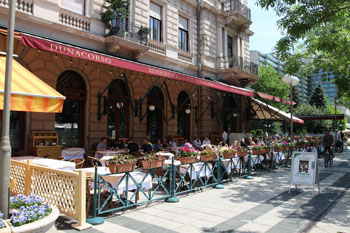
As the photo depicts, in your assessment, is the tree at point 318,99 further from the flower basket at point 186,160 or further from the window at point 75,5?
the flower basket at point 186,160

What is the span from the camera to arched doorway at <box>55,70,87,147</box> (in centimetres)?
1266

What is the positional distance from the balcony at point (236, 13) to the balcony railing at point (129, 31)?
987 centimetres

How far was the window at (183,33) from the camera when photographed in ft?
64.6

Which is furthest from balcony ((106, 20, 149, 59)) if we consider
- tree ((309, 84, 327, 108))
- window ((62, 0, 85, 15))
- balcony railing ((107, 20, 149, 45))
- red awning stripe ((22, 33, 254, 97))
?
tree ((309, 84, 327, 108))

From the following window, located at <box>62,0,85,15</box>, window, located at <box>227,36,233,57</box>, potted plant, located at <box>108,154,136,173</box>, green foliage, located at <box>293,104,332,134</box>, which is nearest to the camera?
potted plant, located at <box>108,154,136,173</box>

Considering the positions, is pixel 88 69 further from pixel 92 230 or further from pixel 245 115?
pixel 245 115

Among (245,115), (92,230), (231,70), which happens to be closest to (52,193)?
(92,230)

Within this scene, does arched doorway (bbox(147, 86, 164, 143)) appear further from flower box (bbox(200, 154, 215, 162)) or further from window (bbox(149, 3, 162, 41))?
flower box (bbox(200, 154, 215, 162))

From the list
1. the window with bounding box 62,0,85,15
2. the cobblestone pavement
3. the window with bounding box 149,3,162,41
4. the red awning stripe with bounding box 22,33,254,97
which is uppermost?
the window with bounding box 149,3,162,41

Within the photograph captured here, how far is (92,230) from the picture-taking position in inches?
204

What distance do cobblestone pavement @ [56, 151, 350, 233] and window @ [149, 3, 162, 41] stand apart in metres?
11.6

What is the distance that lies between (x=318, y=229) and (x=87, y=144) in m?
10.4

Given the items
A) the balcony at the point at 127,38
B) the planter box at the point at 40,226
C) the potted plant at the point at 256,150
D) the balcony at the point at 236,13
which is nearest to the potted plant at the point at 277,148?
the potted plant at the point at 256,150

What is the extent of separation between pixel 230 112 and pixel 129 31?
11.9 meters
